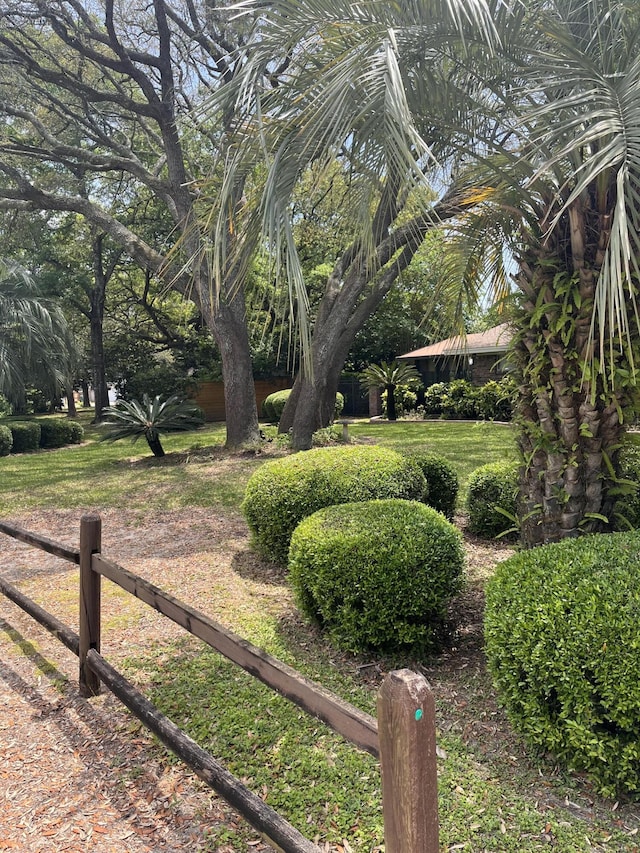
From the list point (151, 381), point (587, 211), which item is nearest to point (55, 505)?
point (587, 211)

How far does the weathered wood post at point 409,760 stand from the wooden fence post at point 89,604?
2.23 meters

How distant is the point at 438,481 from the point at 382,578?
2890 mm

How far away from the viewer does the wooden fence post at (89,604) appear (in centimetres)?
313

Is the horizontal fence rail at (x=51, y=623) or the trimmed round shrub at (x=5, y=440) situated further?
the trimmed round shrub at (x=5, y=440)

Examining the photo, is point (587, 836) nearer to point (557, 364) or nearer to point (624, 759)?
point (624, 759)

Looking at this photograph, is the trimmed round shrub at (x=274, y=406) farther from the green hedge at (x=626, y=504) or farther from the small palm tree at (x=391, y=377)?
the green hedge at (x=626, y=504)

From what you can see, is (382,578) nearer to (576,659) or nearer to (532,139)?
(576,659)

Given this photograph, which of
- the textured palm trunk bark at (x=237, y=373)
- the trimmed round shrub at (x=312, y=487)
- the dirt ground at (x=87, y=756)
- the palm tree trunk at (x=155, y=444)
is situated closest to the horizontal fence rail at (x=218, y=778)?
the dirt ground at (x=87, y=756)

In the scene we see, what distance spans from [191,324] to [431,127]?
2099 cm

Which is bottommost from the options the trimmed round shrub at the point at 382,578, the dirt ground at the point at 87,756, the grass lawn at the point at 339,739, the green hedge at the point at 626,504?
the dirt ground at the point at 87,756

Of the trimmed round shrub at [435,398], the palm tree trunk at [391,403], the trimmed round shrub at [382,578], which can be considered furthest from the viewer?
the palm tree trunk at [391,403]

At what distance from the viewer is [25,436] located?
1499 centimetres

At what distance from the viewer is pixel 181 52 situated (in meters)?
12.3

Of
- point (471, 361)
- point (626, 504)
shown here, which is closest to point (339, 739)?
point (626, 504)
